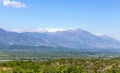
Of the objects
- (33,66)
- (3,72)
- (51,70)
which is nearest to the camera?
(3,72)

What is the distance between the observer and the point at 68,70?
16650cm

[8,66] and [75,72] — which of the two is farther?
[8,66]

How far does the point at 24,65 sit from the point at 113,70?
156ft

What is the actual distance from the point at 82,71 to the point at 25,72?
28.9m

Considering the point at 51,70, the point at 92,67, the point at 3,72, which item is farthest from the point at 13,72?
the point at 92,67

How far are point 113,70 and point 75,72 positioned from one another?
798 inches

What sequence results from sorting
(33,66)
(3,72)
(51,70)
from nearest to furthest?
(3,72) → (51,70) → (33,66)

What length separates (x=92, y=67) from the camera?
194m

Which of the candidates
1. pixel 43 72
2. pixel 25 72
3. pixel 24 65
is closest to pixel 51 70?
pixel 43 72

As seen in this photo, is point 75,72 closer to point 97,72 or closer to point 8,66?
point 97,72

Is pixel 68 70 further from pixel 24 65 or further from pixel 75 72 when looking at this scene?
pixel 24 65

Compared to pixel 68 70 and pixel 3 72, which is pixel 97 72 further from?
pixel 3 72

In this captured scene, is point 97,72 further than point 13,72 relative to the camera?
Yes

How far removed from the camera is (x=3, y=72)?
152m
